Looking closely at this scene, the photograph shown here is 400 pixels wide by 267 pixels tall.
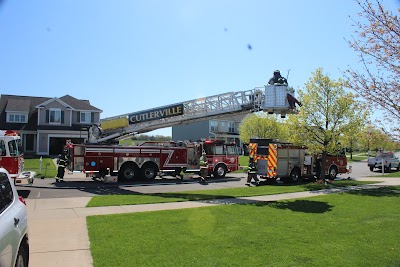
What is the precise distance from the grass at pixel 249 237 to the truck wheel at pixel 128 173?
970cm

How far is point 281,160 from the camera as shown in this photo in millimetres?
19422

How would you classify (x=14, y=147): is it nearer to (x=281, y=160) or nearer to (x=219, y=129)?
(x=281, y=160)

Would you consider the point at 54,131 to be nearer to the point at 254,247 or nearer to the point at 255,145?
the point at 255,145

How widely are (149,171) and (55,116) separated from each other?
22.8m

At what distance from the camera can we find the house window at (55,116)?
127 feet

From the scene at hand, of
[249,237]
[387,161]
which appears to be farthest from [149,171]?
[387,161]

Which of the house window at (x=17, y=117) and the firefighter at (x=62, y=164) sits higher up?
the house window at (x=17, y=117)

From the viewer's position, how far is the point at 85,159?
1820 centimetres

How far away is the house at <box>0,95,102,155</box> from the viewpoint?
1492 inches

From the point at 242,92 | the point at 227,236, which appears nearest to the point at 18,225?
the point at 227,236

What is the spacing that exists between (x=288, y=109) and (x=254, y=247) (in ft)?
29.9

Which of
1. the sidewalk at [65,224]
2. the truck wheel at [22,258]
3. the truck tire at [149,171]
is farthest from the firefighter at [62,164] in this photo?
the truck wheel at [22,258]

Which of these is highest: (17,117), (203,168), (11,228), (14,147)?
(17,117)

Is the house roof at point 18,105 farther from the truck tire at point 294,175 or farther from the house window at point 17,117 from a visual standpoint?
the truck tire at point 294,175
